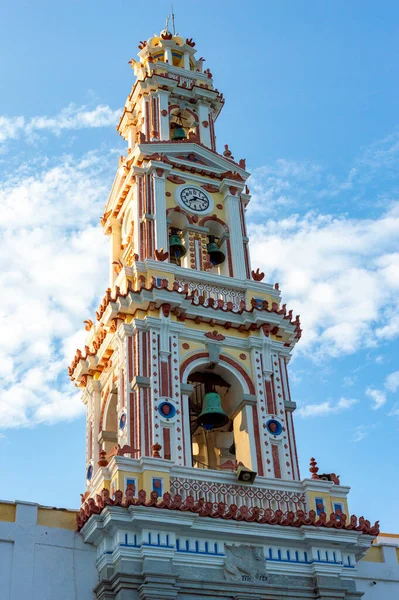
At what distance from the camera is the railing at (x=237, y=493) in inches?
725

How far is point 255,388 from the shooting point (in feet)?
68.7

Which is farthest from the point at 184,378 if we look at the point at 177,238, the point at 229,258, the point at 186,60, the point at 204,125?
the point at 186,60

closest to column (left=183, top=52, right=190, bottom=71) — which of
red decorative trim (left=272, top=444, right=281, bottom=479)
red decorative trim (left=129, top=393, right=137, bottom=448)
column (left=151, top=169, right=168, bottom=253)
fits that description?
column (left=151, top=169, right=168, bottom=253)

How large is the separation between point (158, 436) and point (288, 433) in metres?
3.01

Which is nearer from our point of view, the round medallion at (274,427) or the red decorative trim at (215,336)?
the round medallion at (274,427)

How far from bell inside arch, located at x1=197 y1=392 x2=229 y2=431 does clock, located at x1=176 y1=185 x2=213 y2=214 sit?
5.47m

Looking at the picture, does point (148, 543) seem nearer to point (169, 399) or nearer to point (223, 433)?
point (169, 399)

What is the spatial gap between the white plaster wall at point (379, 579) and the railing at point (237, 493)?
74.5 inches

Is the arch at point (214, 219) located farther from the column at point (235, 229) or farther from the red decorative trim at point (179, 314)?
the red decorative trim at point (179, 314)

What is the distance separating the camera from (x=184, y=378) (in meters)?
20.5

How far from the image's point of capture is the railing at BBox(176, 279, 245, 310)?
2228 centimetres

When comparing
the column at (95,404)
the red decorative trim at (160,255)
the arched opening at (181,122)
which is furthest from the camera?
the arched opening at (181,122)

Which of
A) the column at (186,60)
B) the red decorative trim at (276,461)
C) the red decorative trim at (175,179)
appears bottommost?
the red decorative trim at (276,461)

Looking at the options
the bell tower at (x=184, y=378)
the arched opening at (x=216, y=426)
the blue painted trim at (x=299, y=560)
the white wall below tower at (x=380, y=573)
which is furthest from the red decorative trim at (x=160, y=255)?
the white wall below tower at (x=380, y=573)
